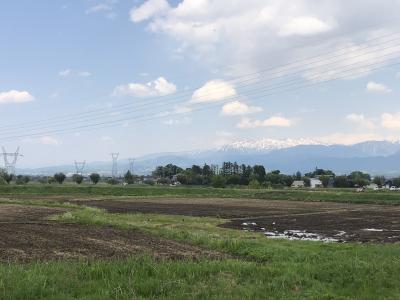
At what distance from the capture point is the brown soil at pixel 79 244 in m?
16.2

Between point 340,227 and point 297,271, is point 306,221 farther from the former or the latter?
point 297,271

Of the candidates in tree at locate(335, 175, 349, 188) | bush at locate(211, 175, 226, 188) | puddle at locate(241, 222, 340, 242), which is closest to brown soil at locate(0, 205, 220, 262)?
puddle at locate(241, 222, 340, 242)

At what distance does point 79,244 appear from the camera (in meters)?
19.1

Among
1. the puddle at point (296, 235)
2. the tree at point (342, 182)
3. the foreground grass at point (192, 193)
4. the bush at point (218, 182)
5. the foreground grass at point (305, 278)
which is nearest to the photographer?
the foreground grass at point (305, 278)

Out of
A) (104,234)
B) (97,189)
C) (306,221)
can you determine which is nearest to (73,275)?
(104,234)

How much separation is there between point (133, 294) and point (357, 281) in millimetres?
4897

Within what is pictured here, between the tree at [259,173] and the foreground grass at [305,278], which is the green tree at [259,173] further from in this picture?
the foreground grass at [305,278]

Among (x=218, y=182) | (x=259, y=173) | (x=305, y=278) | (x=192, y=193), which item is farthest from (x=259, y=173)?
(x=305, y=278)

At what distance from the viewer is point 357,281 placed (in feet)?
36.0

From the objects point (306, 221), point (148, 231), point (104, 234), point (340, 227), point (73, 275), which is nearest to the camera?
point (73, 275)

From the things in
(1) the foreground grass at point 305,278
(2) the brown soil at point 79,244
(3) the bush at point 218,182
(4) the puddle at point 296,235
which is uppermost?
(3) the bush at point 218,182

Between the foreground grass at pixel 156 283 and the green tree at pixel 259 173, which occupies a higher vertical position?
the green tree at pixel 259 173

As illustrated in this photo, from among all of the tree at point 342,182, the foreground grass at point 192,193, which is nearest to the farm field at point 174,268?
the foreground grass at point 192,193

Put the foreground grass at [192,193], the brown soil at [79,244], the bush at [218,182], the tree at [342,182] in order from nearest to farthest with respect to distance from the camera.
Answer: the brown soil at [79,244], the foreground grass at [192,193], the bush at [218,182], the tree at [342,182]
